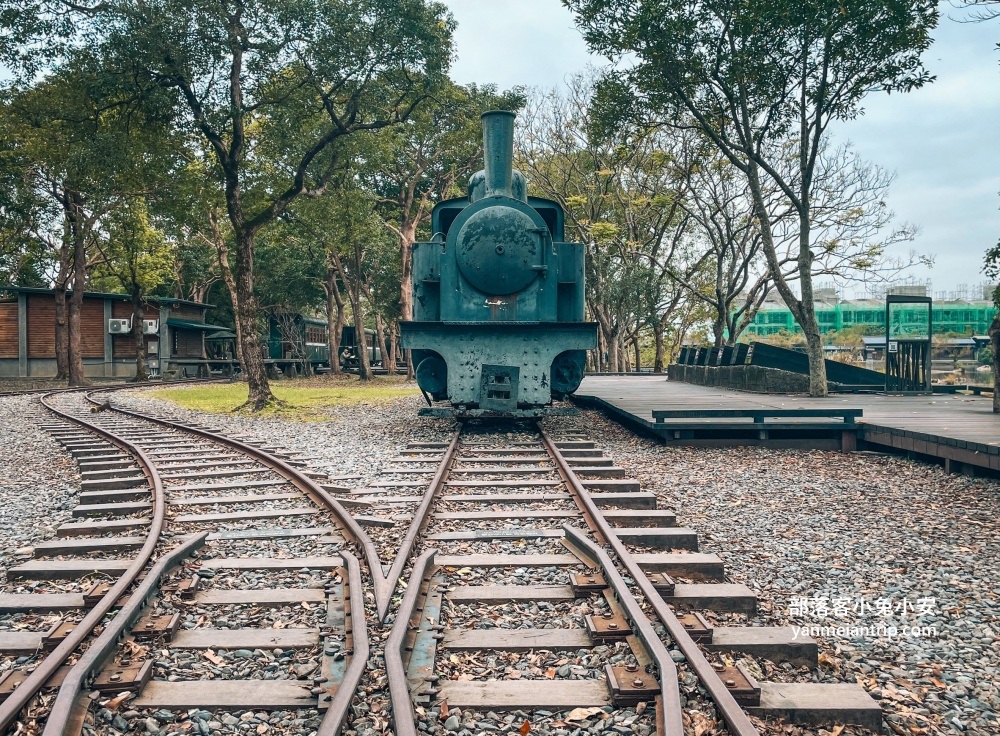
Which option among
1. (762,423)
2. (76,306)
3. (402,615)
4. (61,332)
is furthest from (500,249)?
(61,332)

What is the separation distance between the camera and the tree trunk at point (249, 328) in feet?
47.9

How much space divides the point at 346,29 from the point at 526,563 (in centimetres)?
1206

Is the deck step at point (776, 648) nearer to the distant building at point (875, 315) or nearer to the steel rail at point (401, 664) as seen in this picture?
the steel rail at point (401, 664)

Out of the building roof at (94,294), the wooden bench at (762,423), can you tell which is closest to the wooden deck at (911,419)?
the wooden bench at (762,423)

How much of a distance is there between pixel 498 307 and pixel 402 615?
707cm

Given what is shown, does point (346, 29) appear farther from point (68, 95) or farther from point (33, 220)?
point (33, 220)

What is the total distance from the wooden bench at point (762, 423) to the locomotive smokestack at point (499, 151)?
3.82m

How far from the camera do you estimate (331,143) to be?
16.1m

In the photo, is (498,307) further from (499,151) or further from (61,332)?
(61,332)

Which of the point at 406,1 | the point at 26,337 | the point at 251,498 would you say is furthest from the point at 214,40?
the point at 26,337

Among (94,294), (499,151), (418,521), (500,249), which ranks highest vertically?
(499,151)

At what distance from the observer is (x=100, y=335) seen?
34.3 m

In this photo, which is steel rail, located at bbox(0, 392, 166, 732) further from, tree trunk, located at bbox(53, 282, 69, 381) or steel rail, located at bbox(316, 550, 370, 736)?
tree trunk, located at bbox(53, 282, 69, 381)

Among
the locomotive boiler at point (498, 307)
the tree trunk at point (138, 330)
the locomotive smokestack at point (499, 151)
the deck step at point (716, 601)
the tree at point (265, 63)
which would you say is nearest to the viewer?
the deck step at point (716, 601)
